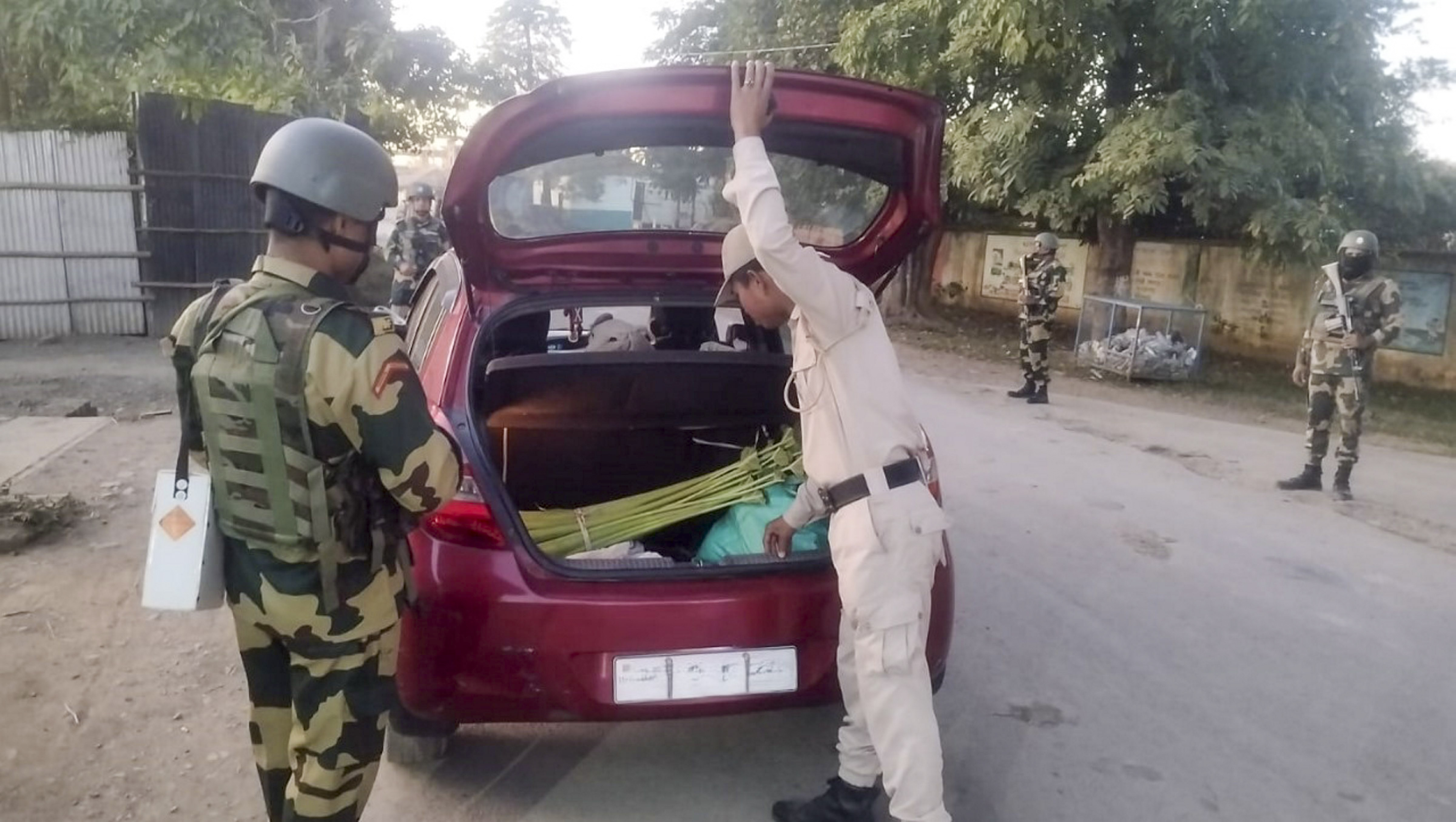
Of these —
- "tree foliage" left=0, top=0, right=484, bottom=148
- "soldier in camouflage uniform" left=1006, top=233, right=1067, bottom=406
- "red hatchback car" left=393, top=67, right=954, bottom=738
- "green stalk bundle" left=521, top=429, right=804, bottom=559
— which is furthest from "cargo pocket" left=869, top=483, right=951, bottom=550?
"tree foliage" left=0, top=0, right=484, bottom=148

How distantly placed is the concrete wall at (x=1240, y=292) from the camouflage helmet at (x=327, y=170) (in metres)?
13.5

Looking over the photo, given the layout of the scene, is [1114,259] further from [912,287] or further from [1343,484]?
[1343,484]

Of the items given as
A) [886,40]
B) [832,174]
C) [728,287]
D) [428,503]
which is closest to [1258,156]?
[886,40]

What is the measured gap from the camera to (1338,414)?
777 cm

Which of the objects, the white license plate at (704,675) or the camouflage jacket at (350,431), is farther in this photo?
the white license plate at (704,675)

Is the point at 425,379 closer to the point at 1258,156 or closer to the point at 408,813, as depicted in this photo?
the point at 408,813

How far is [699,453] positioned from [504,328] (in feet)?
2.94

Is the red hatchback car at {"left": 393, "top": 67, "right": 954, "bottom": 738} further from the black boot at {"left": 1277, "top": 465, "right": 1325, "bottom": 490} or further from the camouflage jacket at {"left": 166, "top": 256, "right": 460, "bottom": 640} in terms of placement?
the black boot at {"left": 1277, "top": 465, "right": 1325, "bottom": 490}

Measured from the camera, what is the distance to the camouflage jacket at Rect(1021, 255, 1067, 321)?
11.0 metres

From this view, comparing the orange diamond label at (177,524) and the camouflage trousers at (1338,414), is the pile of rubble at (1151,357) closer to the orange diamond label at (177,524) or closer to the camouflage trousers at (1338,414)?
the camouflage trousers at (1338,414)

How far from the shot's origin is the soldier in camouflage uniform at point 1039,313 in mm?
10914

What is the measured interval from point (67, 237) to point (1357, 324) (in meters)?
12.0

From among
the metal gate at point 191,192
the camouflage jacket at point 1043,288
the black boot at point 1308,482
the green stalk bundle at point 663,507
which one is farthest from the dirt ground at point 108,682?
the camouflage jacket at point 1043,288

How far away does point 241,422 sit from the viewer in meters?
2.21
